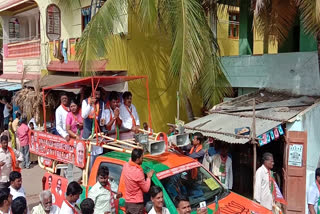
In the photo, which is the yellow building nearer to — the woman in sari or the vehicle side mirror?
the woman in sari

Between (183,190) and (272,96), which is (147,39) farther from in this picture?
(183,190)

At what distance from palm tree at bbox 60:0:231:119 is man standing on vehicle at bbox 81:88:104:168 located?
157cm

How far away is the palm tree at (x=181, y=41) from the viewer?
22.7 ft

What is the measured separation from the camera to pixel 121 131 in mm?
6453

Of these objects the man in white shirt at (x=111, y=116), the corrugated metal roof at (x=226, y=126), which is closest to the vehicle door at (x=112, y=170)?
the man in white shirt at (x=111, y=116)

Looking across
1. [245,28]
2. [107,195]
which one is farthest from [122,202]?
[245,28]

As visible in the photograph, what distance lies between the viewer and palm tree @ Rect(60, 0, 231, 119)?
6918 millimetres

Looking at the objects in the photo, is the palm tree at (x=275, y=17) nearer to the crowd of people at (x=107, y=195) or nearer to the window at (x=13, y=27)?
the crowd of people at (x=107, y=195)

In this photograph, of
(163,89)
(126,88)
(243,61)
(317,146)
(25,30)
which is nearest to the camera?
(317,146)

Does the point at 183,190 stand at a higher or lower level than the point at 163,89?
lower

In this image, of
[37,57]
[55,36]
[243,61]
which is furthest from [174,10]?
[37,57]

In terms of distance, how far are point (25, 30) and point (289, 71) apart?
1449cm

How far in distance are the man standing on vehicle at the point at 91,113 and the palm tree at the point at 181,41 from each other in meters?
1.57

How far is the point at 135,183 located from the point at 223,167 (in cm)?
290
